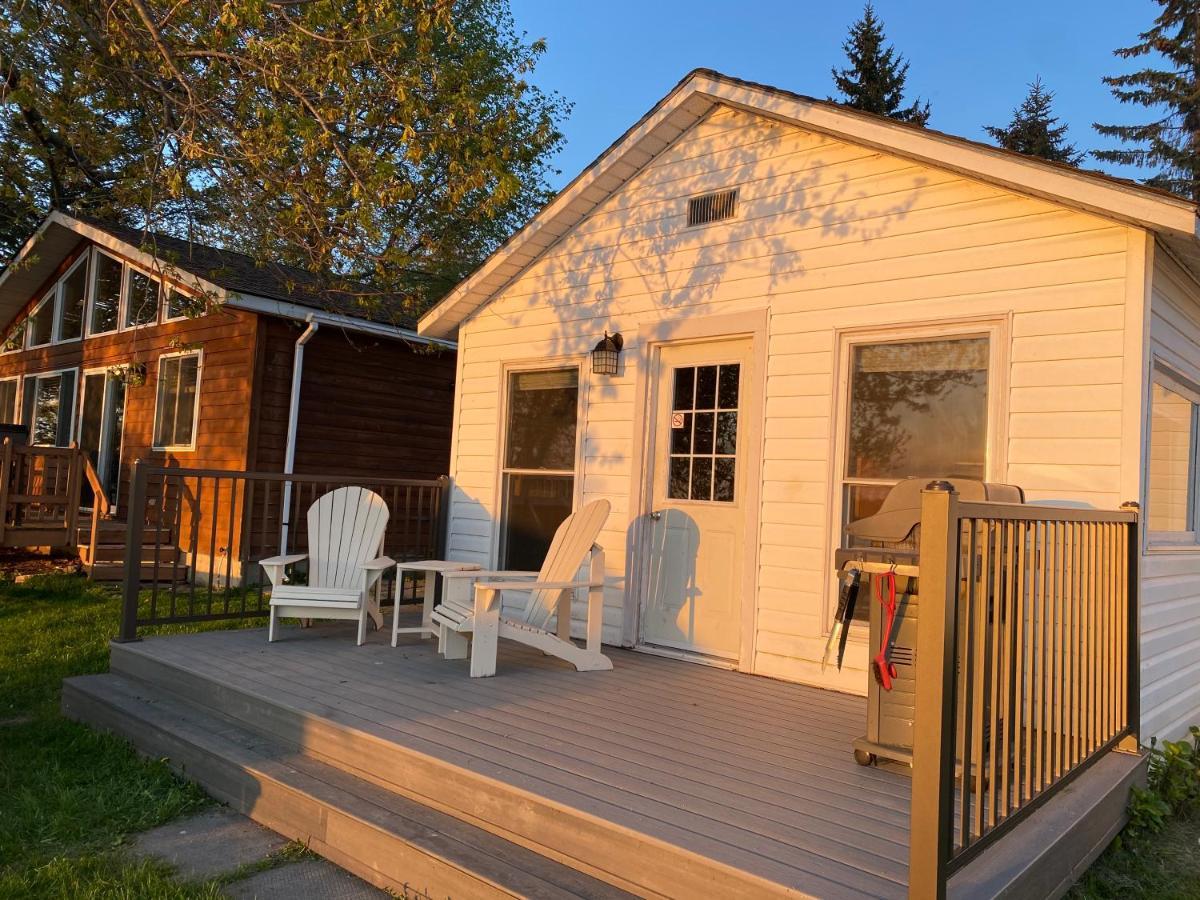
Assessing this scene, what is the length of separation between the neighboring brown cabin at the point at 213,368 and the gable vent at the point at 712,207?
11.3 ft

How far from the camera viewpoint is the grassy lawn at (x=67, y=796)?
2.72 metres

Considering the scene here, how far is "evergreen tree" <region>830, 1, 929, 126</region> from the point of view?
2027 centimetres

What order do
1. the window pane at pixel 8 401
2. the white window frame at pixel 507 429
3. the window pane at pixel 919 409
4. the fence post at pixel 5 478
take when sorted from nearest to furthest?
the window pane at pixel 919 409 < the white window frame at pixel 507 429 < the fence post at pixel 5 478 < the window pane at pixel 8 401

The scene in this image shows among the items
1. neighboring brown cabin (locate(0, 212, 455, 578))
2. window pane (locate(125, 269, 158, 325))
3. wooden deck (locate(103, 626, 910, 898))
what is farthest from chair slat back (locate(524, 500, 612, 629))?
window pane (locate(125, 269, 158, 325))

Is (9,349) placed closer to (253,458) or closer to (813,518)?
(253,458)

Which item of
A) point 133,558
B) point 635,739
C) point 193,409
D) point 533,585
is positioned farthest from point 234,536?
point 635,739

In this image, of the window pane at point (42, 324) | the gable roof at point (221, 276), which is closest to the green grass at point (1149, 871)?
the gable roof at point (221, 276)

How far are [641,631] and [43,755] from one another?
326cm

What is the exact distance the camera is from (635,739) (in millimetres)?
3404

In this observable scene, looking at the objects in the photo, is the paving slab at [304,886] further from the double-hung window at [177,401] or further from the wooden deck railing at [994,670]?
the double-hung window at [177,401]

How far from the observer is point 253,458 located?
28.8ft

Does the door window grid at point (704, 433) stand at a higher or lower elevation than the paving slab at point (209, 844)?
higher

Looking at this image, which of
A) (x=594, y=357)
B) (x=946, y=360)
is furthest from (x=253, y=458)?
(x=946, y=360)

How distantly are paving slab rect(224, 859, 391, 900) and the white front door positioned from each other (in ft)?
8.82
